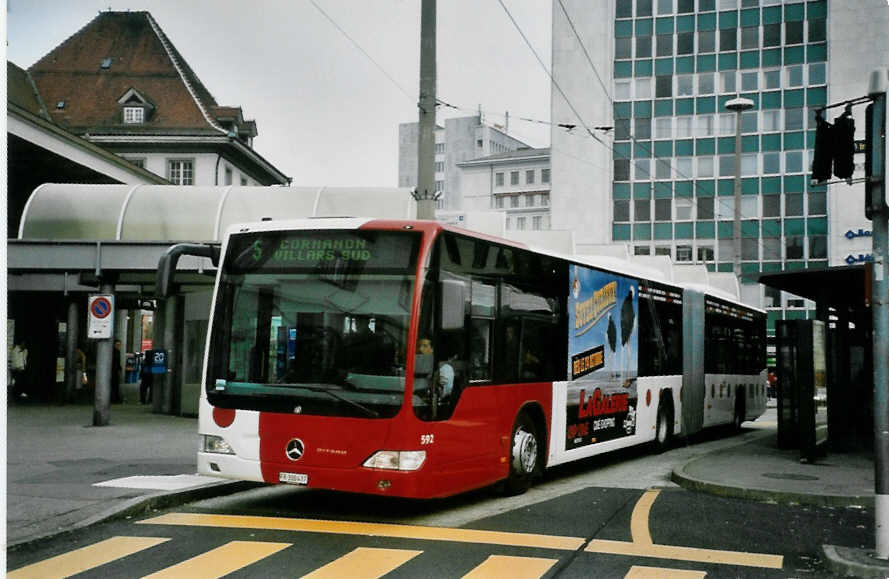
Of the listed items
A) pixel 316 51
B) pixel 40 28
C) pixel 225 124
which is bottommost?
pixel 40 28

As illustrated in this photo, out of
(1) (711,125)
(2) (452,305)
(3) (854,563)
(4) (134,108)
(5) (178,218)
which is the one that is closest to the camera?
(3) (854,563)

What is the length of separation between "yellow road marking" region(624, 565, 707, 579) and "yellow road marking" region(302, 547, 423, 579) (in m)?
1.70

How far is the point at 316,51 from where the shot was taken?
14188 millimetres

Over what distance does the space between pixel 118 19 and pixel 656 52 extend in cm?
3223

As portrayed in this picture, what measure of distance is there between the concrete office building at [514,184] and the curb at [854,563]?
11040 cm

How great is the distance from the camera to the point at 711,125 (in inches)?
2438

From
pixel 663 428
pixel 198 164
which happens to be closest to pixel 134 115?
pixel 198 164

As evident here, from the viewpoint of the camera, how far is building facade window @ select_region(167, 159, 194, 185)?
56812mm

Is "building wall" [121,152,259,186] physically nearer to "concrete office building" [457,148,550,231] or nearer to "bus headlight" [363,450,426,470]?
"bus headlight" [363,450,426,470]

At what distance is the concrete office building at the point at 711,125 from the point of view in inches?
2330

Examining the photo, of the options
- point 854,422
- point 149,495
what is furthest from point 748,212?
point 149,495

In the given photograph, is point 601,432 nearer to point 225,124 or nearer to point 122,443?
point 122,443

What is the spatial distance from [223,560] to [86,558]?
3.55 feet

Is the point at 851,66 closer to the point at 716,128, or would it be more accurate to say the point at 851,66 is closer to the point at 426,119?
the point at 716,128
